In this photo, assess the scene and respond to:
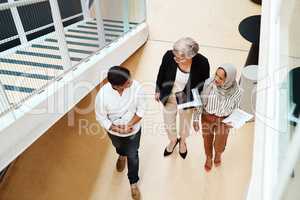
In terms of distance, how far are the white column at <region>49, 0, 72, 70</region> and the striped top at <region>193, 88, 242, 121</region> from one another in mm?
1381

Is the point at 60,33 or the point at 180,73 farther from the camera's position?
the point at 60,33

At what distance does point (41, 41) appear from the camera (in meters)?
2.31

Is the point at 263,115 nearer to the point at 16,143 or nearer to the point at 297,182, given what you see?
the point at 297,182

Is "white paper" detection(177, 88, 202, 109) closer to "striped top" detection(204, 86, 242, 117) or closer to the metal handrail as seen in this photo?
"striped top" detection(204, 86, 242, 117)

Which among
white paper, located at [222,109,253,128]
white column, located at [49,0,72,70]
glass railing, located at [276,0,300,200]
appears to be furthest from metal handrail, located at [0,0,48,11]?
glass railing, located at [276,0,300,200]

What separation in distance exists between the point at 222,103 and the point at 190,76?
312 mm

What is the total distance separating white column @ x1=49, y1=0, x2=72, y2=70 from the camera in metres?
2.29

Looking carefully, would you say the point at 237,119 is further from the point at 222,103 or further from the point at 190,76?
the point at 190,76

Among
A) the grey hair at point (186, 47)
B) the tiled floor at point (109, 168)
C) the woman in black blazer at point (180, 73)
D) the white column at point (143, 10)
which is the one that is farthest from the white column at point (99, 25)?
the grey hair at point (186, 47)

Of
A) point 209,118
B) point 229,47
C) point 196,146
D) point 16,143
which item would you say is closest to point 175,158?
point 196,146

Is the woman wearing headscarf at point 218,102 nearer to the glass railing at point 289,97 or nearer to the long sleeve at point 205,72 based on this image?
the long sleeve at point 205,72

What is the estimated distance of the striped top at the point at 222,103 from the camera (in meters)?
1.92

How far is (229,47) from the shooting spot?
419cm

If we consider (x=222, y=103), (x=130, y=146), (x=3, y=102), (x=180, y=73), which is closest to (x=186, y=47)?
(x=180, y=73)
